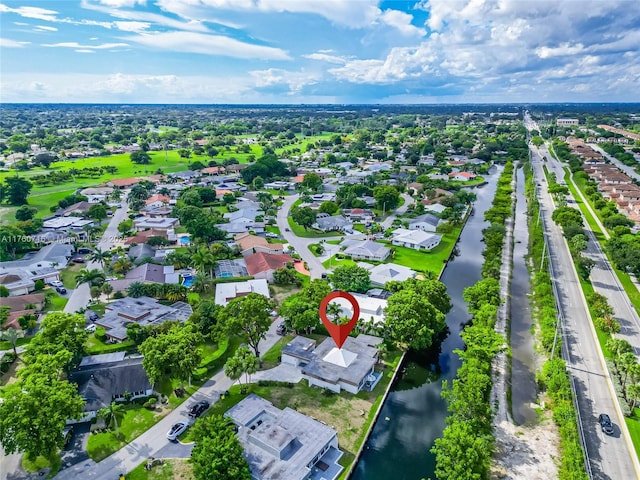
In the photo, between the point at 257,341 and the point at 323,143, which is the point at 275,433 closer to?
the point at 257,341

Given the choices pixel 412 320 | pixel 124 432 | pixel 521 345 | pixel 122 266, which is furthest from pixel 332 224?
pixel 124 432

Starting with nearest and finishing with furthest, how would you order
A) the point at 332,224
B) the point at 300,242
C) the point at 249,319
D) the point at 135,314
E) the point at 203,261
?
the point at 249,319 < the point at 135,314 < the point at 203,261 < the point at 300,242 < the point at 332,224

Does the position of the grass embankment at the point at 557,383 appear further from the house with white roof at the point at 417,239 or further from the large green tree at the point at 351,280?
the large green tree at the point at 351,280

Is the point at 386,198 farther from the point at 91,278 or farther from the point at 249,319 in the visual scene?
the point at 91,278

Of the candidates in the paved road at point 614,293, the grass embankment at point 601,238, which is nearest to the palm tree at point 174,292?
the paved road at point 614,293

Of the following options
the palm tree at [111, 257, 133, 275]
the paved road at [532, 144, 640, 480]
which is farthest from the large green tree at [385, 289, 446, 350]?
the palm tree at [111, 257, 133, 275]
